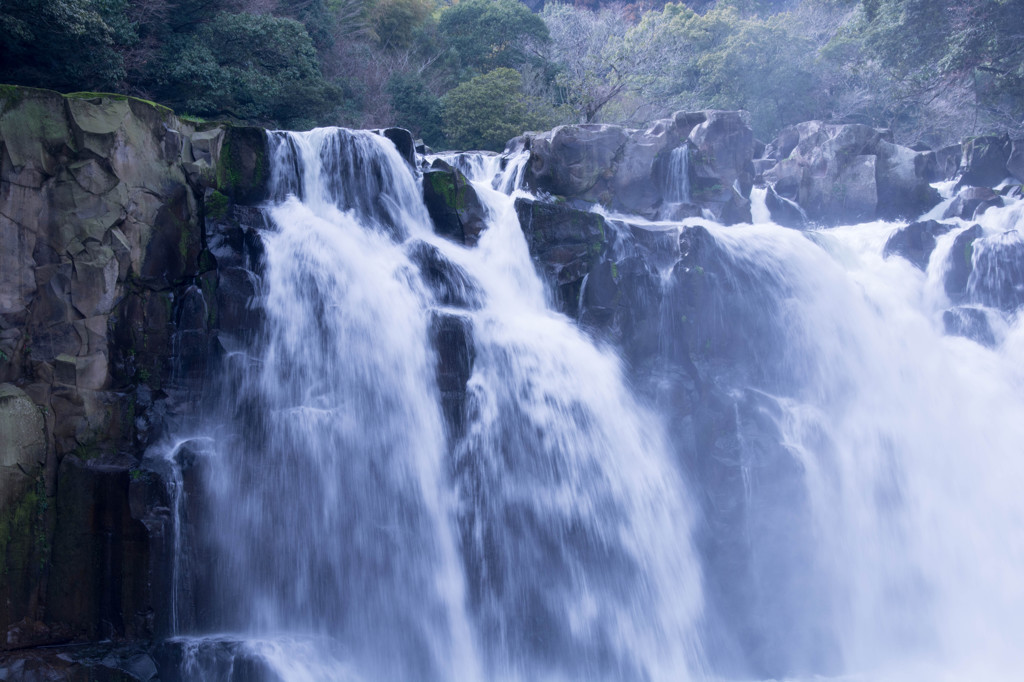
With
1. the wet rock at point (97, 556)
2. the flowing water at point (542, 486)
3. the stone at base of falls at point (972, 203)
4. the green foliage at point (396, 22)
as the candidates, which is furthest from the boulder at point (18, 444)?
the green foliage at point (396, 22)

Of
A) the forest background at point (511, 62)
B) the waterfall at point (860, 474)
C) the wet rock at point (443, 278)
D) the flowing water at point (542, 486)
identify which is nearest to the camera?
the flowing water at point (542, 486)

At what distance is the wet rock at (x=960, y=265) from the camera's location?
16.8m

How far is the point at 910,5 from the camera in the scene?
22.8 meters

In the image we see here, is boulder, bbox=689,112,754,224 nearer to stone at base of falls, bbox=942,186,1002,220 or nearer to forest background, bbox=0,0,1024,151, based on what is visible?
stone at base of falls, bbox=942,186,1002,220

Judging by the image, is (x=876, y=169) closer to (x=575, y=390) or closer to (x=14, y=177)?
(x=575, y=390)

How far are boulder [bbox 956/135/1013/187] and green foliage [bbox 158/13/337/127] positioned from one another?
58.6 ft

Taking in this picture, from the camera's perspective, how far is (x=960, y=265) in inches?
663

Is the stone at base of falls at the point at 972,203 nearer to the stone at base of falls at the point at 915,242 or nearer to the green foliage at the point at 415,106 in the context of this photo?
the stone at base of falls at the point at 915,242

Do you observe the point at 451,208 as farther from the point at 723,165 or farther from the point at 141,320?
the point at 723,165

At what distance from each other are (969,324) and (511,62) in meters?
18.5

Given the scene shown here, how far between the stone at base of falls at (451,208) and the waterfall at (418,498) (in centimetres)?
145

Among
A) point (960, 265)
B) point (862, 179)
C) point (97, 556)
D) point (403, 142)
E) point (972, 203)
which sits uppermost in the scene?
point (862, 179)

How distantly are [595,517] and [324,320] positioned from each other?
4.49 meters

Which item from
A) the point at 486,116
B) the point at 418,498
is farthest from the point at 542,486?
the point at 486,116
